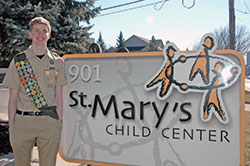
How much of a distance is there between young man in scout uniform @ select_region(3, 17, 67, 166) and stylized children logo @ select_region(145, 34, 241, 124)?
3.34ft

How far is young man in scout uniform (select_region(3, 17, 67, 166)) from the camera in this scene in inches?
79.6

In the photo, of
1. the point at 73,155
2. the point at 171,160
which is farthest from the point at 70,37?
the point at 171,160

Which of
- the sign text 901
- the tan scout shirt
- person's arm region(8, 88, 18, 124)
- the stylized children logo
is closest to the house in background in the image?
the sign text 901

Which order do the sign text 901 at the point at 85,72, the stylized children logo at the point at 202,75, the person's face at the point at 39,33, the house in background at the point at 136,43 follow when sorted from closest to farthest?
the person's face at the point at 39,33 → the stylized children logo at the point at 202,75 → the sign text 901 at the point at 85,72 → the house in background at the point at 136,43

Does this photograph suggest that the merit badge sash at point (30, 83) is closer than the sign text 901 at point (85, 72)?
Yes

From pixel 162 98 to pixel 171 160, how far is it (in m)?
0.66

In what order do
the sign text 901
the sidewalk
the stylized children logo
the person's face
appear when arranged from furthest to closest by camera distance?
1. the sidewalk
2. the sign text 901
3. the stylized children logo
4. the person's face

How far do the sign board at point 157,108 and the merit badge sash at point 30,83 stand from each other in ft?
1.97

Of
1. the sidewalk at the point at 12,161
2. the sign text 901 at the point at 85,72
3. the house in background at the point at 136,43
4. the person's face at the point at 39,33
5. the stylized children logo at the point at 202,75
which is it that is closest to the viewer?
the person's face at the point at 39,33

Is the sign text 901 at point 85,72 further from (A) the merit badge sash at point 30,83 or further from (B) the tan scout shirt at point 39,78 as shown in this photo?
(A) the merit badge sash at point 30,83

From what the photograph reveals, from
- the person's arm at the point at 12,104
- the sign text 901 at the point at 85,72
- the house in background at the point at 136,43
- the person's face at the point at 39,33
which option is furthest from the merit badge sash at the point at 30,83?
the house in background at the point at 136,43

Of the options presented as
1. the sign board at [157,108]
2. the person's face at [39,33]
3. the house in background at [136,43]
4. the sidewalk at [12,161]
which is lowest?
the sidewalk at [12,161]

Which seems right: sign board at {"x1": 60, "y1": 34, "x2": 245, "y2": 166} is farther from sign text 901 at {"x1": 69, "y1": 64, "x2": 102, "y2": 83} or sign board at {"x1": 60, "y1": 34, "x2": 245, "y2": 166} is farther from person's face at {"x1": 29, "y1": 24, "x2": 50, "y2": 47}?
person's face at {"x1": 29, "y1": 24, "x2": 50, "y2": 47}

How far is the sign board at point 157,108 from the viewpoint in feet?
6.93
